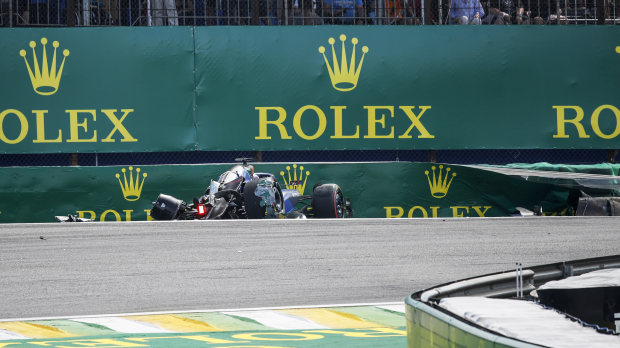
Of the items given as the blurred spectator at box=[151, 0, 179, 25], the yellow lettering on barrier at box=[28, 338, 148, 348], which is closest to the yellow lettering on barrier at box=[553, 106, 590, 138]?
the blurred spectator at box=[151, 0, 179, 25]

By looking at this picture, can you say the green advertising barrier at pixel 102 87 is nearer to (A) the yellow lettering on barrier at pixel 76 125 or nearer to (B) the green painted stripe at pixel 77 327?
(A) the yellow lettering on barrier at pixel 76 125

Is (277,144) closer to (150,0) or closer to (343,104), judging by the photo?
(343,104)

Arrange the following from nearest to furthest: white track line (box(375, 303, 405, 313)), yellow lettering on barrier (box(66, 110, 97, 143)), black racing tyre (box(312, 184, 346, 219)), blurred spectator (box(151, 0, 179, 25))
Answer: white track line (box(375, 303, 405, 313)) < black racing tyre (box(312, 184, 346, 219)) < yellow lettering on barrier (box(66, 110, 97, 143)) < blurred spectator (box(151, 0, 179, 25))

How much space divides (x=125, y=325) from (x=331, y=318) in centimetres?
152

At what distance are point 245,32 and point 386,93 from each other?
110 inches

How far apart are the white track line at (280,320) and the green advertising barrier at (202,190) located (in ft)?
19.7

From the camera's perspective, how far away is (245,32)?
39.1ft

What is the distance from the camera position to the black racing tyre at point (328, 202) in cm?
992

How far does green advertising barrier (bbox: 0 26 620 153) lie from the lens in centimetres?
1177

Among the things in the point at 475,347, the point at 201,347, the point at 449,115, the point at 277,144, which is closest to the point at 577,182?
the point at 449,115

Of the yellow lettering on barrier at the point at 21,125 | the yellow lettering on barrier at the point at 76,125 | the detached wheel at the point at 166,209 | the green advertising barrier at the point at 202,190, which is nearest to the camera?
the detached wheel at the point at 166,209

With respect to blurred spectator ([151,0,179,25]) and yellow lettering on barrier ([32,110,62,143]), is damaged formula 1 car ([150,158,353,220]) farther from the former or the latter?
blurred spectator ([151,0,179,25])

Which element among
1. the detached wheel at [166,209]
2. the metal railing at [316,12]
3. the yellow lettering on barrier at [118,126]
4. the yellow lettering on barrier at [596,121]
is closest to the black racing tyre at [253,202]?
the detached wheel at [166,209]

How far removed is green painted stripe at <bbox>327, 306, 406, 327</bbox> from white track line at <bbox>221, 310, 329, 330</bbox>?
41cm
